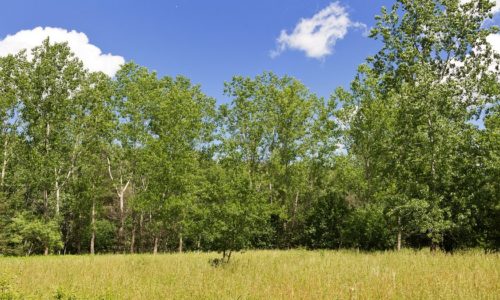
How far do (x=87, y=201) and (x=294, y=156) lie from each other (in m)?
20.8

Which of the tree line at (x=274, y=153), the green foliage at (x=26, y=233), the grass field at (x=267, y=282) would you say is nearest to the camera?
the grass field at (x=267, y=282)

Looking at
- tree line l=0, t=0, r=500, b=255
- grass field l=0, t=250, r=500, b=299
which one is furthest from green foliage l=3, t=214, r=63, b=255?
grass field l=0, t=250, r=500, b=299

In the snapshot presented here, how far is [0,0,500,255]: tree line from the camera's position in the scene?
18734 millimetres

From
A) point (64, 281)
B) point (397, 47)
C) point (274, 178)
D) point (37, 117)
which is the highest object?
point (397, 47)

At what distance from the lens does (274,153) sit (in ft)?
122

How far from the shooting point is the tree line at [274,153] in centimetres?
1873

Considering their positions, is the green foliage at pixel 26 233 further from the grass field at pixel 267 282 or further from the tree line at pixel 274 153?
the grass field at pixel 267 282

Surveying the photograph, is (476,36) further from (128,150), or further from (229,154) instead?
(128,150)

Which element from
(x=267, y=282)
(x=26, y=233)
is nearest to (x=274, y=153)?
(x=26, y=233)

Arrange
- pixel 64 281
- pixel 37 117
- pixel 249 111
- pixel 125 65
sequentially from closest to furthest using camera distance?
pixel 64 281
pixel 37 117
pixel 125 65
pixel 249 111

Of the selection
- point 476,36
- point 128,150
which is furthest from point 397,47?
point 128,150

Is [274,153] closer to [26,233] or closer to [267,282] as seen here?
[26,233]

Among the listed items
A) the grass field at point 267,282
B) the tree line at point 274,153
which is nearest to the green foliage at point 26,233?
the tree line at point 274,153

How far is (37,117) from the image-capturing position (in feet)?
106
